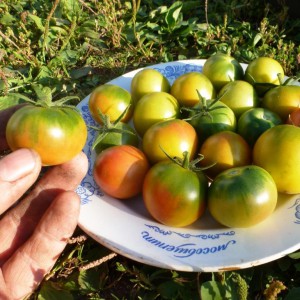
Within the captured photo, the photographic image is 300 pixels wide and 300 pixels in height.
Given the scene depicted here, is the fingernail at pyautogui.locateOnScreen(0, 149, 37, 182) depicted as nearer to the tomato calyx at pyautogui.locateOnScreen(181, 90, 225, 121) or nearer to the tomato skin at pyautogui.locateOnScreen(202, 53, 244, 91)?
the tomato calyx at pyautogui.locateOnScreen(181, 90, 225, 121)

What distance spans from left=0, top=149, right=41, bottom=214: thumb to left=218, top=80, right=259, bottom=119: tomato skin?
2.82 feet

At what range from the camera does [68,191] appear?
50.5 inches

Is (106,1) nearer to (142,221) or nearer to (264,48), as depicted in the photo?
(264,48)

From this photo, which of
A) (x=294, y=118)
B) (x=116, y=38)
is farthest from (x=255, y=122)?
(x=116, y=38)

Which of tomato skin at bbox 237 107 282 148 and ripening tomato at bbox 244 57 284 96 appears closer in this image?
tomato skin at bbox 237 107 282 148

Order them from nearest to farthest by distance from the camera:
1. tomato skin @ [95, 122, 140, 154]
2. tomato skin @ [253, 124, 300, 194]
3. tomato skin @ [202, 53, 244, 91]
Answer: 1. tomato skin @ [253, 124, 300, 194]
2. tomato skin @ [95, 122, 140, 154]
3. tomato skin @ [202, 53, 244, 91]

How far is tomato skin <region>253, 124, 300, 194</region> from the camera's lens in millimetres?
1338

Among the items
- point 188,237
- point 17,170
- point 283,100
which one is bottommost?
point 188,237

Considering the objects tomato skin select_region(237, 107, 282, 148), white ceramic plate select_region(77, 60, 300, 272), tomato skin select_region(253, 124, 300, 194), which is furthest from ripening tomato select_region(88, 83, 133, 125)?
tomato skin select_region(253, 124, 300, 194)

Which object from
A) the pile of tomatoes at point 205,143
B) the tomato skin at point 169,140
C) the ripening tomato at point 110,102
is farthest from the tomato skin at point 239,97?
the ripening tomato at point 110,102

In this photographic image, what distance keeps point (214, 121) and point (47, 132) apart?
0.68 m

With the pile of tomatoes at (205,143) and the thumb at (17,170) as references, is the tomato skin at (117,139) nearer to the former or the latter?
the pile of tomatoes at (205,143)

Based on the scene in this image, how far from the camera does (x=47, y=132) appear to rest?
3.57 ft

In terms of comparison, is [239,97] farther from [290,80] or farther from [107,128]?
[107,128]
